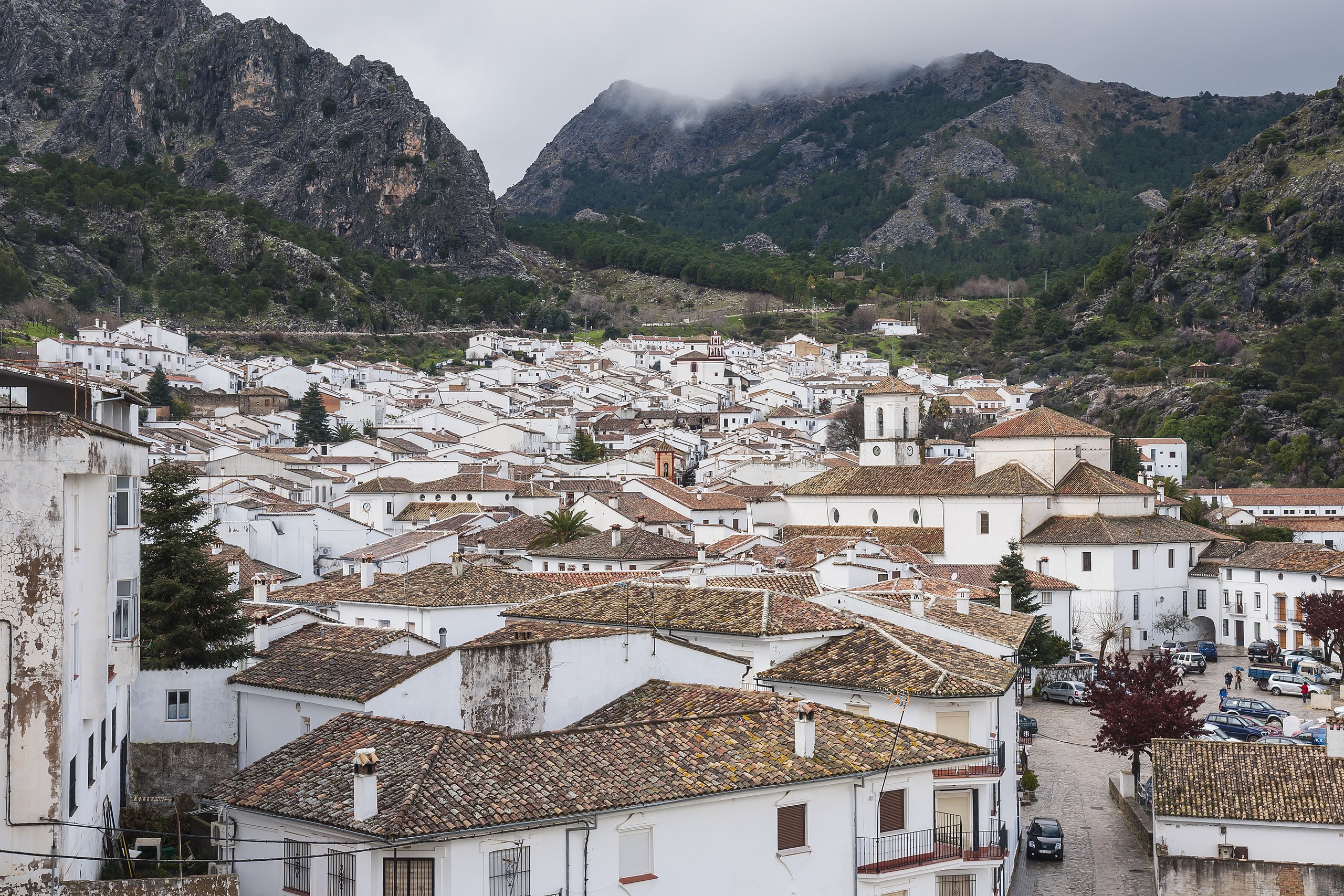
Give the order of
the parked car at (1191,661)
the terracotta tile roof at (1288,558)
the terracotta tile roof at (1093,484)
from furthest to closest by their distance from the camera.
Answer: the terracotta tile roof at (1093,484), the terracotta tile roof at (1288,558), the parked car at (1191,661)

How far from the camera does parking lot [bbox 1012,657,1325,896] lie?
2438cm

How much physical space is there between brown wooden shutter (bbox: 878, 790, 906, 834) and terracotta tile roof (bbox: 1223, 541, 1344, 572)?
37468 millimetres

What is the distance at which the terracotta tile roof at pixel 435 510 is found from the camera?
59.1m

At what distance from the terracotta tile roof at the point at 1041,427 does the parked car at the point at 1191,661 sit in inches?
409

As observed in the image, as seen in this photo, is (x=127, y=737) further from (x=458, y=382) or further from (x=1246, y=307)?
(x=1246, y=307)

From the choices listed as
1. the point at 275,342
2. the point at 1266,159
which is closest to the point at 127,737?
the point at 275,342

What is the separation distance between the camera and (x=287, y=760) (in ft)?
53.3

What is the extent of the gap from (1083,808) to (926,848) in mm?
13599

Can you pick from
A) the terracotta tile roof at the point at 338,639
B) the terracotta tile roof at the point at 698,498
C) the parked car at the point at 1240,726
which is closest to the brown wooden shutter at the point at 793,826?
the terracotta tile roof at the point at 338,639

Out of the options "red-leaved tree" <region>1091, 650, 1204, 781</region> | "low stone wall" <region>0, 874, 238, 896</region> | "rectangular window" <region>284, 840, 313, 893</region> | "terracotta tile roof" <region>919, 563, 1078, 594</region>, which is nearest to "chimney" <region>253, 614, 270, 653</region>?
"rectangular window" <region>284, 840, 313, 893</region>

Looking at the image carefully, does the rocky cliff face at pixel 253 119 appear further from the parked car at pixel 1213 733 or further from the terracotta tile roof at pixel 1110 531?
the parked car at pixel 1213 733

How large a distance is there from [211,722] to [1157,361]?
101m

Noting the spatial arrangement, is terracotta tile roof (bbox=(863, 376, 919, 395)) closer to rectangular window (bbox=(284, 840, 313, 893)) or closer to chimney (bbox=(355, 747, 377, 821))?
rectangular window (bbox=(284, 840, 313, 893))

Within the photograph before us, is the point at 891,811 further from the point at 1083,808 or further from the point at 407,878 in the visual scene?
the point at 1083,808
